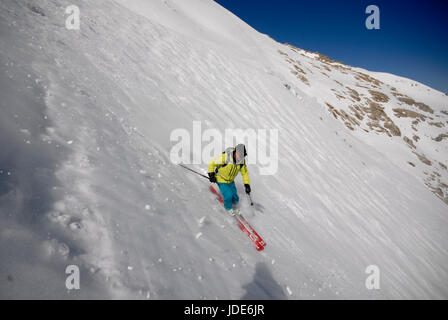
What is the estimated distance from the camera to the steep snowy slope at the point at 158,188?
269cm

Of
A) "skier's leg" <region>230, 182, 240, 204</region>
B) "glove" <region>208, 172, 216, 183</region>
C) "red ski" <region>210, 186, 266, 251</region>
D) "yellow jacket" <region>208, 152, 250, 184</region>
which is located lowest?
"red ski" <region>210, 186, 266, 251</region>

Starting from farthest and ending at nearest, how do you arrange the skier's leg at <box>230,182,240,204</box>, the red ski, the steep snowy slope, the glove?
1. the skier's leg at <box>230,182,240,204</box>
2. the glove
3. the red ski
4. the steep snowy slope

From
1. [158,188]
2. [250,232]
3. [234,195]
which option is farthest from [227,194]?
[158,188]

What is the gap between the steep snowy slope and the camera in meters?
2.69

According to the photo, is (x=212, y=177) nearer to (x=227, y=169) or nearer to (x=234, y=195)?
(x=227, y=169)

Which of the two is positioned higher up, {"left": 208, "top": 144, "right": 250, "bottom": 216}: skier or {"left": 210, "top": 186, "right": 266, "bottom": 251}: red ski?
{"left": 208, "top": 144, "right": 250, "bottom": 216}: skier

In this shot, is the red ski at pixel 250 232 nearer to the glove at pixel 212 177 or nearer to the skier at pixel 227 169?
the skier at pixel 227 169

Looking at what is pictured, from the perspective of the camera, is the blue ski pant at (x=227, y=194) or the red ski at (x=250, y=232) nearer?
the red ski at (x=250, y=232)

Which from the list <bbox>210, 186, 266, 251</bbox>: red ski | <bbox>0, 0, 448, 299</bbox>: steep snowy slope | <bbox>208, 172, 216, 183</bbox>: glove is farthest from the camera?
<bbox>208, 172, 216, 183</bbox>: glove

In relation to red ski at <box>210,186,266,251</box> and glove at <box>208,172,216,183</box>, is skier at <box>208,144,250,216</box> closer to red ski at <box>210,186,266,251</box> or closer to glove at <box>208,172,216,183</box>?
glove at <box>208,172,216,183</box>

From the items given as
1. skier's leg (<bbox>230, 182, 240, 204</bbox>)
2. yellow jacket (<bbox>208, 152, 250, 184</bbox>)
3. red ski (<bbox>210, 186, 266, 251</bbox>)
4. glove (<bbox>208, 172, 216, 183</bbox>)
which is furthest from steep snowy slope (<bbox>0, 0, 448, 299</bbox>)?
yellow jacket (<bbox>208, 152, 250, 184</bbox>)

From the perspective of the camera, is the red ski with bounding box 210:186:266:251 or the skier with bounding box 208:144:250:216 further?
the skier with bounding box 208:144:250:216

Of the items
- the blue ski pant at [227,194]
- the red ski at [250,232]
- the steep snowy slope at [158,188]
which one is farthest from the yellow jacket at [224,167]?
the red ski at [250,232]

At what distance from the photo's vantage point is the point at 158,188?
4305 mm
